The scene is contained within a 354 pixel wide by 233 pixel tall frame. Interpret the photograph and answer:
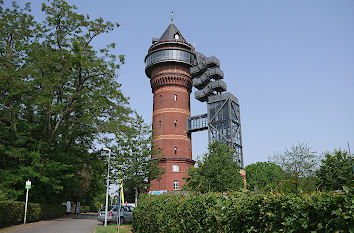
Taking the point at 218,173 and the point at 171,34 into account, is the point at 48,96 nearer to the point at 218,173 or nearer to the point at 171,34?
the point at 218,173

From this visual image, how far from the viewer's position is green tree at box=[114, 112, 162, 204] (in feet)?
96.6

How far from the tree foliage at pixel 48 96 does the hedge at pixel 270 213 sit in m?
20.0

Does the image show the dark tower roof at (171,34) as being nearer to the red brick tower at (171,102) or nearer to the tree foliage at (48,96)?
the red brick tower at (171,102)

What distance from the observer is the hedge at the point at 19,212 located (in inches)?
682

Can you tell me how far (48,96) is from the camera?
24562mm

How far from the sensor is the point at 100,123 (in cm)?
2788

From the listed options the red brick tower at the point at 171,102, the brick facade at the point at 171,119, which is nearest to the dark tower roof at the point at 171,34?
the red brick tower at the point at 171,102

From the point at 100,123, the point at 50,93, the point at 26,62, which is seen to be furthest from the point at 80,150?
the point at 26,62

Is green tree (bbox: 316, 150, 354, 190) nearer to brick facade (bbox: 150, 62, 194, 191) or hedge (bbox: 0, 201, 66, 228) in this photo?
brick facade (bbox: 150, 62, 194, 191)

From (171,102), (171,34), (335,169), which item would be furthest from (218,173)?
(171,34)

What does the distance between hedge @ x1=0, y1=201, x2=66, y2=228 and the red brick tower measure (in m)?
18.4

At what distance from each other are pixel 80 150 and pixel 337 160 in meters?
35.4

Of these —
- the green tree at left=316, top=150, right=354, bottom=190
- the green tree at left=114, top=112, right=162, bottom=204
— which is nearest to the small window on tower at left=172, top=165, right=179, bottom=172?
the green tree at left=114, top=112, right=162, bottom=204

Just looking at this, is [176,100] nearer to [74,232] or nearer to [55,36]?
[55,36]
